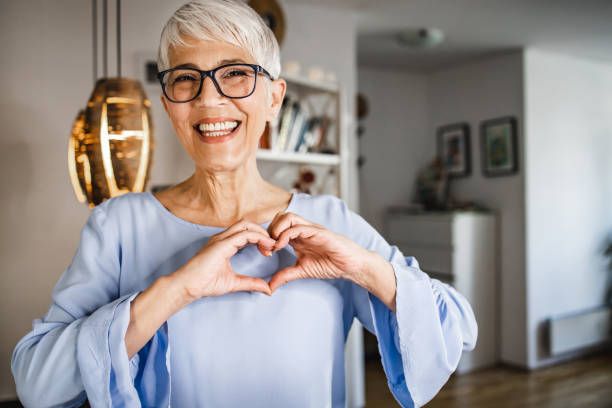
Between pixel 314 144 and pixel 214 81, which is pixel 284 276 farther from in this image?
pixel 314 144

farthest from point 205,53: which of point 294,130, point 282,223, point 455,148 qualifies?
point 455,148

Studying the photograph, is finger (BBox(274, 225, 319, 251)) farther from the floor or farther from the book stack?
the floor

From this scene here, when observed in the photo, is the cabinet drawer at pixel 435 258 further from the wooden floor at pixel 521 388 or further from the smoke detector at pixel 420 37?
the smoke detector at pixel 420 37

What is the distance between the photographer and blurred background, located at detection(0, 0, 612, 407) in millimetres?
2824

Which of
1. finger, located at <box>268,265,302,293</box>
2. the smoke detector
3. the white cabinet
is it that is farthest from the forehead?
the white cabinet

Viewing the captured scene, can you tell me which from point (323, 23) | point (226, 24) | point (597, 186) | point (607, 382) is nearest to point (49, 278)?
point (226, 24)

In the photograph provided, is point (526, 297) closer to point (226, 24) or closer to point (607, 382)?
point (607, 382)

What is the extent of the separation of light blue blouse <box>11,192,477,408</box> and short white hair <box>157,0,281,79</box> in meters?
0.26

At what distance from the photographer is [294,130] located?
2.40 metres

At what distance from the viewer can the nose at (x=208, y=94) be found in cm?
78

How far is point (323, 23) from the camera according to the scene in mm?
2926

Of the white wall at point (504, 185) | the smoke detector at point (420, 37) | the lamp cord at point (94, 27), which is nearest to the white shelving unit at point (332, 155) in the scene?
the smoke detector at point (420, 37)

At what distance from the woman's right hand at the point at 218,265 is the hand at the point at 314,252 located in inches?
1.1

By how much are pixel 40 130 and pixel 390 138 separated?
372 cm
